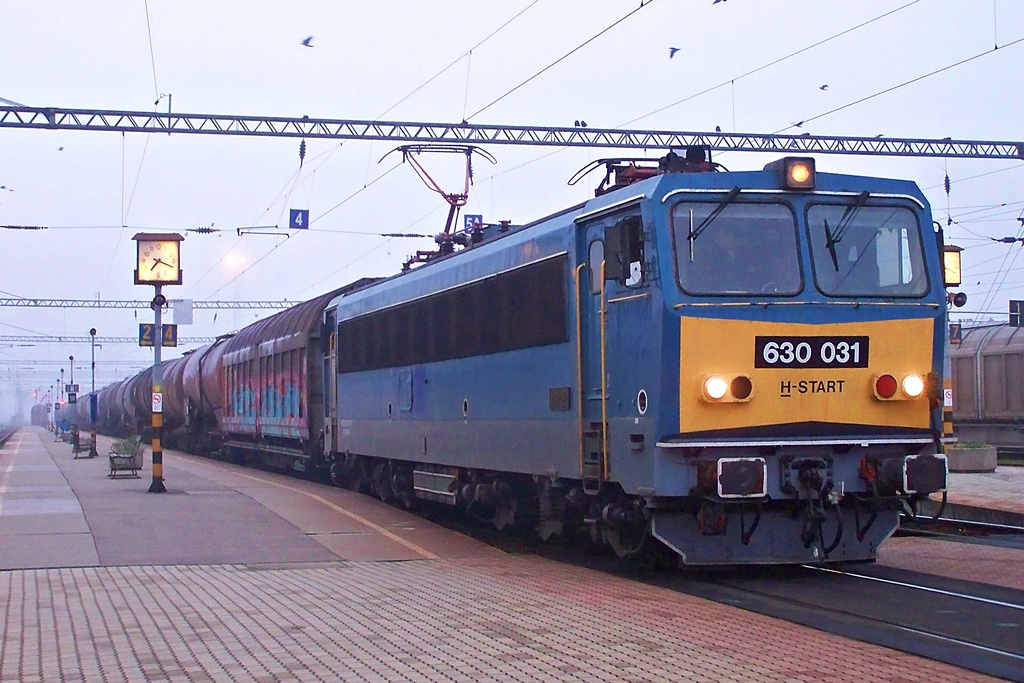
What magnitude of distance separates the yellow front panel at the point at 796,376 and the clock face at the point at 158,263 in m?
Answer: 13.8

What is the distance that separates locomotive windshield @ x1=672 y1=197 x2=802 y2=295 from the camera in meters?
10.4

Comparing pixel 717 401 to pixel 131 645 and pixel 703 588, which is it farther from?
pixel 131 645

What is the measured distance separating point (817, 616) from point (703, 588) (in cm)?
159

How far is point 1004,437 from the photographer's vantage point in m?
34.8

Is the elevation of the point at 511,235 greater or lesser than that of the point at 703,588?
greater

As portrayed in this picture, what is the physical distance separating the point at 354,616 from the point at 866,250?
5421 millimetres

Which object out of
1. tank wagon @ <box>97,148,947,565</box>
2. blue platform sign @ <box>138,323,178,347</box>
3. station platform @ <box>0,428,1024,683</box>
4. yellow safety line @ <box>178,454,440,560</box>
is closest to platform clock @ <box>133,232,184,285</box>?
blue platform sign @ <box>138,323,178,347</box>

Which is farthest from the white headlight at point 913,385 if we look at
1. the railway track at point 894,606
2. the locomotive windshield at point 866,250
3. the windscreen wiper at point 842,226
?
the railway track at point 894,606

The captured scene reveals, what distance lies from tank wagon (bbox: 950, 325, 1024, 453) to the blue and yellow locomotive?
2399 cm

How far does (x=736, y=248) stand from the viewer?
10.6 metres

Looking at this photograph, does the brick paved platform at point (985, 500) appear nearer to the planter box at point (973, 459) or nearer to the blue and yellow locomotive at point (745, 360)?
the planter box at point (973, 459)

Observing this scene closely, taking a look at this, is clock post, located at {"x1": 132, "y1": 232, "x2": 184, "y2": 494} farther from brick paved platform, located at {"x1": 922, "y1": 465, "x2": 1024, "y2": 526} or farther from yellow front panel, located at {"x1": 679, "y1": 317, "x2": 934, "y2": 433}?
yellow front panel, located at {"x1": 679, "y1": 317, "x2": 934, "y2": 433}

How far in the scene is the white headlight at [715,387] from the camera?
1017cm

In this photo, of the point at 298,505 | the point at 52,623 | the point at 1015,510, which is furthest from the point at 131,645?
the point at 1015,510
